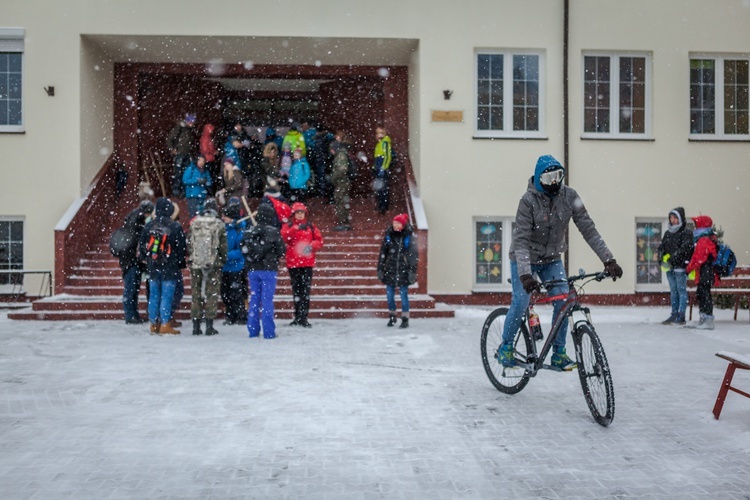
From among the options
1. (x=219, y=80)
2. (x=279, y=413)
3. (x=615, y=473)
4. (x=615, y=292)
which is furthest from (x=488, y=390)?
(x=219, y=80)

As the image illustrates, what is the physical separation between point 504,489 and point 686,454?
61.5 inches

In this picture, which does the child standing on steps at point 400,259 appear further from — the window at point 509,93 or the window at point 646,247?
the window at point 646,247

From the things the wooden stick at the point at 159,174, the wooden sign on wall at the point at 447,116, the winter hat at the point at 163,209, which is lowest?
the winter hat at the point at 163,209

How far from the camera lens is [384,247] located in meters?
13.1

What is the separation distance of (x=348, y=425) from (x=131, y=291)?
25.0ft

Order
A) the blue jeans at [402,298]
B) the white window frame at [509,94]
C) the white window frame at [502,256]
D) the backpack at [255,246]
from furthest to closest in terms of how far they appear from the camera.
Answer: the white window frame at [509,94] → the white window frame at [502,256] → the blue jeans at [402,298] → the backpack at [255,246]

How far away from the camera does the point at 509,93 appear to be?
17.3 m

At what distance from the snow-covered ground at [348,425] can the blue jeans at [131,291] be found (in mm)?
2164

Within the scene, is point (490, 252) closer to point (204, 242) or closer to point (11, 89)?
point (204, 242)

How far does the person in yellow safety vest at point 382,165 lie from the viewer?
56.7ft

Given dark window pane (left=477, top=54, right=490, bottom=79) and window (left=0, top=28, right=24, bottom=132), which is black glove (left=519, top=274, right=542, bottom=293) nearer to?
dark window pane (left=477, top=54, right=490, bottom=79)

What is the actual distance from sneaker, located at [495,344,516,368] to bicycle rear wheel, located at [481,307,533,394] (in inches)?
2.0

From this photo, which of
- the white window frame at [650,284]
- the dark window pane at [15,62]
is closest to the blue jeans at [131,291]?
the dark window pane at [15,62]

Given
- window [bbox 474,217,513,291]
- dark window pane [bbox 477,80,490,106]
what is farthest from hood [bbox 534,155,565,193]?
dark window pane [bbox 477,80,490,106]
